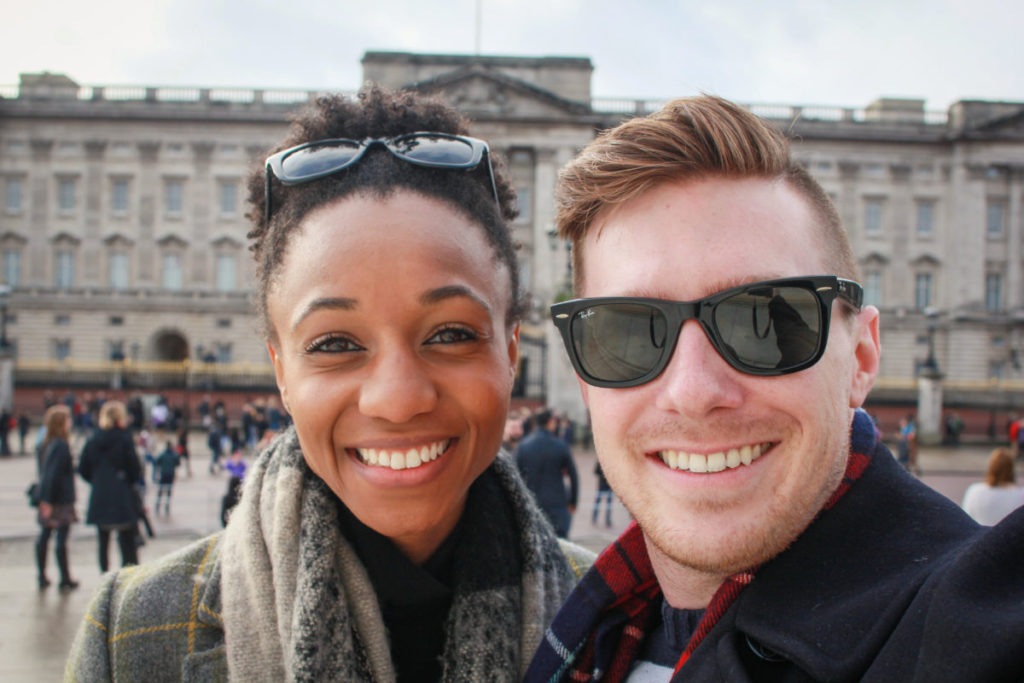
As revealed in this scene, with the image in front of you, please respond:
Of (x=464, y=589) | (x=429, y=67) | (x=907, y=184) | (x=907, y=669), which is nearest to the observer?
(x=907, y=669)

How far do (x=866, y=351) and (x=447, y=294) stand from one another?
39.4 inches

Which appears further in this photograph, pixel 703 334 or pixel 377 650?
pixel 377 650

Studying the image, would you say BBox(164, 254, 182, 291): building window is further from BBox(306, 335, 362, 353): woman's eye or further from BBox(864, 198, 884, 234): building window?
BBox(306, 335, 362, 353): woman's eye

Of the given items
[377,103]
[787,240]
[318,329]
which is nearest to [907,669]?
[787,240]

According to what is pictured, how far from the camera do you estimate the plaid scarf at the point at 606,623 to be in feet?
5.96

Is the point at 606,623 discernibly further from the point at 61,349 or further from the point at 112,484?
the point at 61,349

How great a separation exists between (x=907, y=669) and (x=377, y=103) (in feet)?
6.12

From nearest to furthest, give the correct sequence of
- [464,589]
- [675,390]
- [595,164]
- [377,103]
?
[675,390], [595,164], [464,589], [377,103]

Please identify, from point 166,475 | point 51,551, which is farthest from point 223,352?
point 51,551

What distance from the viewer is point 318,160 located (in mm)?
1928

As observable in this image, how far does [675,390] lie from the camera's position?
59.7 inches

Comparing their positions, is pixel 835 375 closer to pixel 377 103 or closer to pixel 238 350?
pixel 377 103

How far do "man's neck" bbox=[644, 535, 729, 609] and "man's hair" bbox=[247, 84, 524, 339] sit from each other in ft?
2.67

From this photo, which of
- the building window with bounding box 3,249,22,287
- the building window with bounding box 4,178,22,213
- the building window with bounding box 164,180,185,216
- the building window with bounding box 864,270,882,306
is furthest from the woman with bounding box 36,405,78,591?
the building window with bounding box 864,270,882,306
